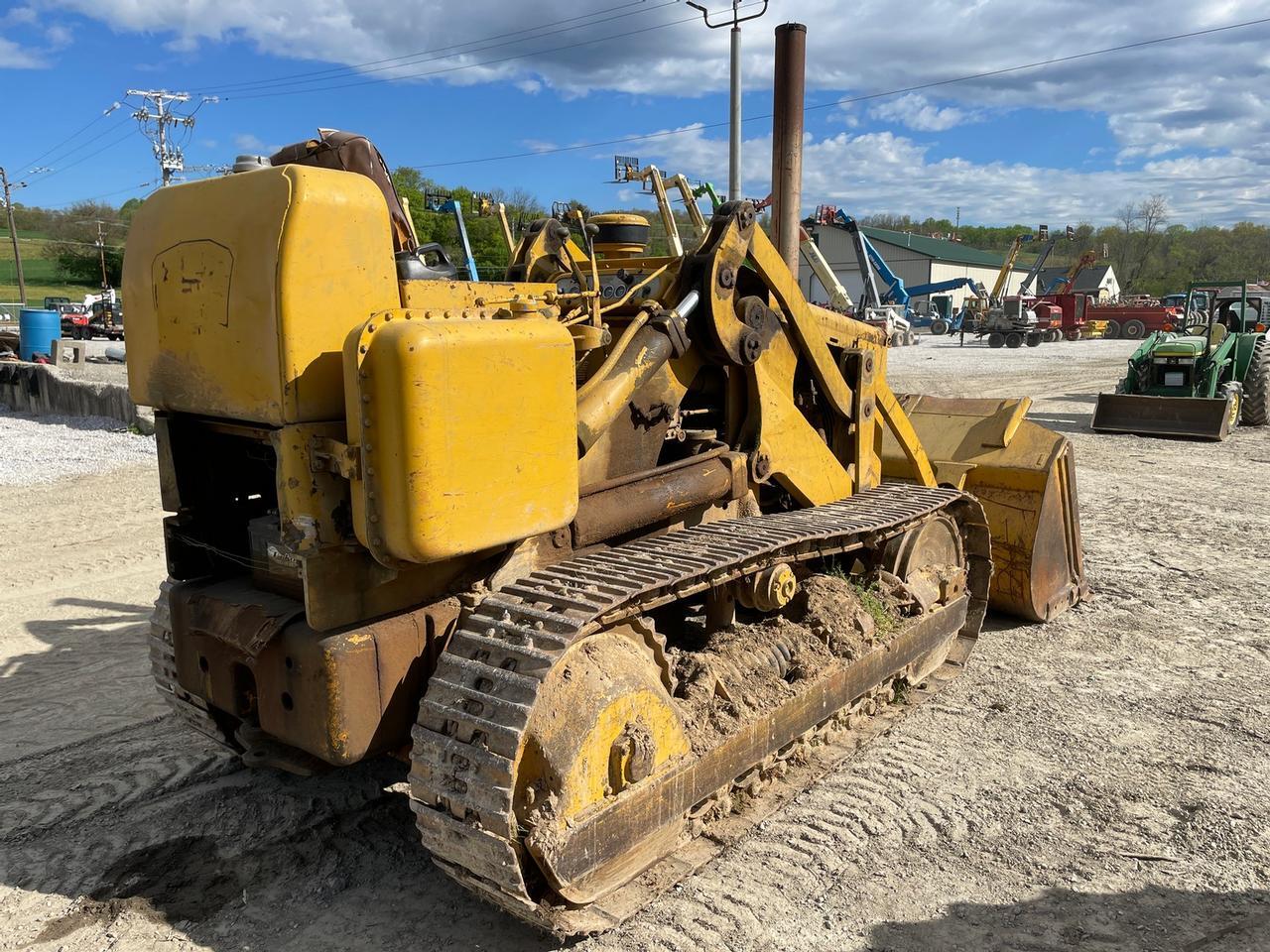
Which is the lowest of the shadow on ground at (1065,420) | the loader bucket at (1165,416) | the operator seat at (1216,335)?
the shadow on ground at (1065,420)

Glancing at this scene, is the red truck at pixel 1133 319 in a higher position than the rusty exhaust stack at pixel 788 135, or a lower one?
lower

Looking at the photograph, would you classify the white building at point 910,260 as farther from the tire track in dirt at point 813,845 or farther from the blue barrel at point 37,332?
the tire track in dirt at point 813,845

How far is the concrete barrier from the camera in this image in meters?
14.1

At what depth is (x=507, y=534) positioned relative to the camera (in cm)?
292

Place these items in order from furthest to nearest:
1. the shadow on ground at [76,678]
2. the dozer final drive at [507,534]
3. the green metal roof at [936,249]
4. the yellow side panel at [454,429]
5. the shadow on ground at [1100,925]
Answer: the green metal roof at [936,249] < the shadow on ground at [76,678] < the shadow on ground at [1100,925] < the dozer final drive at [507,534] < the yellow side panel at [454,429]

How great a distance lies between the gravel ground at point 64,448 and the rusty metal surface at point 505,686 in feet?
33.7

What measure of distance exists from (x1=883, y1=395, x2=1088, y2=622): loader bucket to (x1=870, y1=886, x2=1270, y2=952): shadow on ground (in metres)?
2.75

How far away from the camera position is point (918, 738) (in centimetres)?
452

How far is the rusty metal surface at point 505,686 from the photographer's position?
8.84 ft

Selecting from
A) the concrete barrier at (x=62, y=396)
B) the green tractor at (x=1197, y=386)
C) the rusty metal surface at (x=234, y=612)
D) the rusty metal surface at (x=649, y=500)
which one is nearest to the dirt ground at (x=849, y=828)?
the rusty metal surface at (x=234, y=612)

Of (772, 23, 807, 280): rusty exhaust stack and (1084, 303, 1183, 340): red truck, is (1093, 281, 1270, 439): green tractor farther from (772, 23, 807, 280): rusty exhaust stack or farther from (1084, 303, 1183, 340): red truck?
(1084, 303, 1183, 340): red truck

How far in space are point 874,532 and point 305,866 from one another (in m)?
2.78

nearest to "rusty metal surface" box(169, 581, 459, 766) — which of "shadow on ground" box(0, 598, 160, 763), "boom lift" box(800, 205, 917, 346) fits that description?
"shadow on ground" box(0, 598, 160, 763)

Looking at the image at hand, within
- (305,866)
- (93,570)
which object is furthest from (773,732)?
Result: (93,570)
